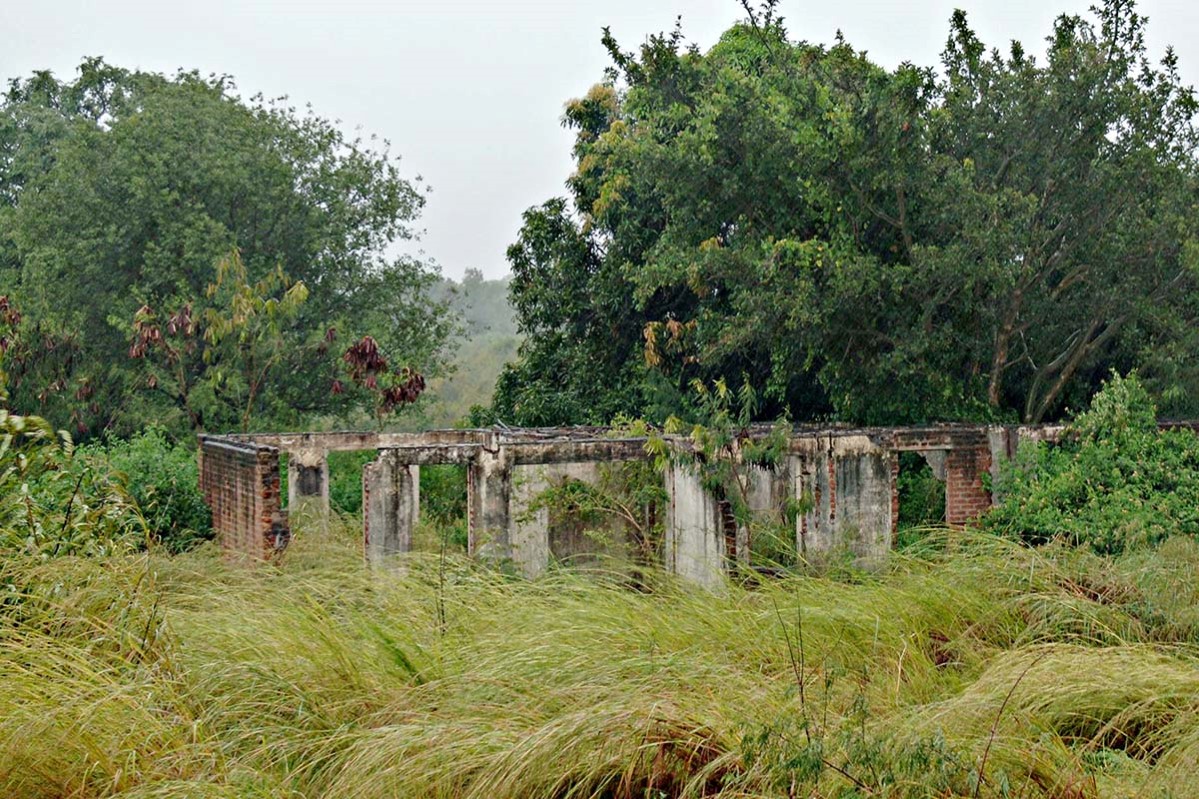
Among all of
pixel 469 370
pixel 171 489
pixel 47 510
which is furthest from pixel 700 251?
pixel 469 370

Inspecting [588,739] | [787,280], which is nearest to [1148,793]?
[588,739]

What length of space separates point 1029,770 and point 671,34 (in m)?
14.5

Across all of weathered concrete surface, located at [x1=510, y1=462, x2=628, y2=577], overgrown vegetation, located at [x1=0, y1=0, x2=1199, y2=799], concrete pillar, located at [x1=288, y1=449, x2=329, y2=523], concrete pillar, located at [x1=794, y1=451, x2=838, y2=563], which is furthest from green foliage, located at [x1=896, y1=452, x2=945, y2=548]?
concrete pillar, located at [x1=288, y1=449, x2=329, y2=523]

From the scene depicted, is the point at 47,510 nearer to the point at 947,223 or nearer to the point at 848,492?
the point at 848,492

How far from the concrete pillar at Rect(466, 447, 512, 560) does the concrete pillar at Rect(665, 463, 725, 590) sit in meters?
1.41

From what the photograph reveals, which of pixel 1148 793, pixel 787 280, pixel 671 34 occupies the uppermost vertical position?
pixel 671 34

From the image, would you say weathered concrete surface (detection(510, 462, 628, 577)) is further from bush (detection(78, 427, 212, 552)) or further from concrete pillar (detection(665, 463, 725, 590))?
bush (detection(78, 427, 212, 552))

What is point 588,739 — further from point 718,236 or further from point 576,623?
point 718,236

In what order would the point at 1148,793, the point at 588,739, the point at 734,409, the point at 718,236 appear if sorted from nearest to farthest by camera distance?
the point at 1148,793
the point at 588,739
the point at 718,236
the point at 734,409

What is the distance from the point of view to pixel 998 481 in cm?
1151

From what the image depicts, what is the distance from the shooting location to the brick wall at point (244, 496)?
34.3ft

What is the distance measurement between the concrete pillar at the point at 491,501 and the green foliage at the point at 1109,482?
434 centimetres

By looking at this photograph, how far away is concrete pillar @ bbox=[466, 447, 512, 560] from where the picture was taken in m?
10.0

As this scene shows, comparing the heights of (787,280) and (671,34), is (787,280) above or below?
below
